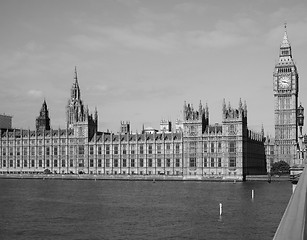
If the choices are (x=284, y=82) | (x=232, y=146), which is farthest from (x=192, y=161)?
(x=284, y=82)

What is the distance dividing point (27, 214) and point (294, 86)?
130072 millimetres

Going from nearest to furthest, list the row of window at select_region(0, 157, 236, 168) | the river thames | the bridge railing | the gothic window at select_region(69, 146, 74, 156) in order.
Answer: the bridge railing → the river thames → the row of window at select_region(0, 157, 236, 168) → the gothic window at select_region(69, 146, 74, 156)

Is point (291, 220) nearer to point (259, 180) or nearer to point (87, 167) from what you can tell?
point (259, 180)

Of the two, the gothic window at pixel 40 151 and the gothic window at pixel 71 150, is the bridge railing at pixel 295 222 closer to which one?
the gothic window at pixel 71 150

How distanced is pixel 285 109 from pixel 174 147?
43.7 meters

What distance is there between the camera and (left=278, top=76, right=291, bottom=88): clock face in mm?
171500

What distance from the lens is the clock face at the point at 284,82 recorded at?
172 m

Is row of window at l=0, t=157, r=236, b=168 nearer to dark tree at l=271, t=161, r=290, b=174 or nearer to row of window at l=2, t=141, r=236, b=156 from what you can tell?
row of window at l=2, t=141, r=236, b=156

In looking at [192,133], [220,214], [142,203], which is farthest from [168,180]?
[220,214]

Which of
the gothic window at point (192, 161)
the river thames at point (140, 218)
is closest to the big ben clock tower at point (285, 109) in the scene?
the gothic window at point (192, 161)

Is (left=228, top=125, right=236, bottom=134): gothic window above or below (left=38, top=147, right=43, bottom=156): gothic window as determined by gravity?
above

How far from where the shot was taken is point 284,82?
6786 inches

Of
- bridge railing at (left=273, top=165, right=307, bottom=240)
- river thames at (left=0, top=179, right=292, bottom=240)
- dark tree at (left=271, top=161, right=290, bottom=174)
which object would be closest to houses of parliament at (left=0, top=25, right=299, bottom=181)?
A: dark tree at (left=271, top=161, right=290, bottom=174)

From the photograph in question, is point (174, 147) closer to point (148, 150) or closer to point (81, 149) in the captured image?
point (148, 150)
